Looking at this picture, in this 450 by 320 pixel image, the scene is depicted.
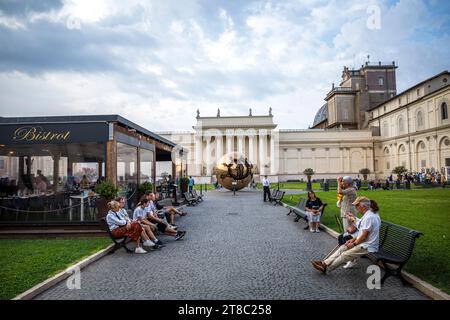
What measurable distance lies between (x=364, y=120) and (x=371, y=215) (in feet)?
248

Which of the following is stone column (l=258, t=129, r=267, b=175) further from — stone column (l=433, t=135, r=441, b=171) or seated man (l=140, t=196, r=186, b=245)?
seated man (l=140, t=196, r=186, b=245)

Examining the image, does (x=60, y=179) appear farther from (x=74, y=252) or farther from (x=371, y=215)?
(x=371, y=215)

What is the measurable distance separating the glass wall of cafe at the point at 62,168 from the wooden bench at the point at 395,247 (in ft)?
28.4

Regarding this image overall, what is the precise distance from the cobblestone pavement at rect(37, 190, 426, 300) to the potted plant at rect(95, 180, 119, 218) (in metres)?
2.29

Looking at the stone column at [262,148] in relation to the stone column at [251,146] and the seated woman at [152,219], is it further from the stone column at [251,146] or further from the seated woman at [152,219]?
the seated woman at [152,219]

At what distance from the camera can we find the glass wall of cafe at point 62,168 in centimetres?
1066

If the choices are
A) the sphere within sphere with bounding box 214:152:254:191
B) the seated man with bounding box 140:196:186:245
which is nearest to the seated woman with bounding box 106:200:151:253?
the seated man with bounding box 140:196:186:245

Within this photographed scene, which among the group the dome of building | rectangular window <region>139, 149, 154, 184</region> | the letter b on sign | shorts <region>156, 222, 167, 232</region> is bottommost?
the letter b on sign

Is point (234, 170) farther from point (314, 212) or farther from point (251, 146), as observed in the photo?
point (251, 146)

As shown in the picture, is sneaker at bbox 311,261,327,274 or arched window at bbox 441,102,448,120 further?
arched window at bbox 441,102,448,120

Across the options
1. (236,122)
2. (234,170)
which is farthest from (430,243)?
(236,122)

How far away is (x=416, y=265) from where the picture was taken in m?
6.22

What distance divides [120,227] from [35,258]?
207 centimetres

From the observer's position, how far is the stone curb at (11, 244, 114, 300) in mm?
4993
